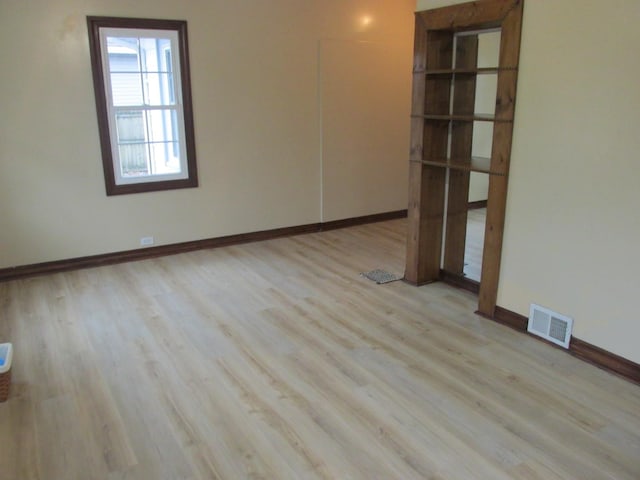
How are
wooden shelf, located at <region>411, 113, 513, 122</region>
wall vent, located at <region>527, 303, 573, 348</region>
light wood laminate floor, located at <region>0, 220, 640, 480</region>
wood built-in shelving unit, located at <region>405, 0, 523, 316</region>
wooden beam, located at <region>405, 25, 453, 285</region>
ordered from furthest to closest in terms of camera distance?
wooden beam, located at <region>405, 25, 453, 285</region> < wooden shelf, located at <region>411, 113, 513, 122</region> < wood built-in shelving unit, located at <region>405, 0, 523, 316</region> < wall vent, located at <region>527, 303, 573, 348</region> < light wood laminate floor, located at <region>0, 220, 640, 480</region>

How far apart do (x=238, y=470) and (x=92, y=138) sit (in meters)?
3.46

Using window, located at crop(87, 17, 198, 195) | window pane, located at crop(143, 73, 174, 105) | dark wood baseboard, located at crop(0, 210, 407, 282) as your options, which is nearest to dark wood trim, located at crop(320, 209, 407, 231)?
dark wood baseboard, located at crop(0, 210, 407, 282)

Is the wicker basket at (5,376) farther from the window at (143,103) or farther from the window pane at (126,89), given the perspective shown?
the window pane at (126,89)

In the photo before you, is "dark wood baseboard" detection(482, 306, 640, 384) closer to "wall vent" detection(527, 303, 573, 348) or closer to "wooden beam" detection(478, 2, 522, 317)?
"wall vent" detection(527, 303, 573, 348)

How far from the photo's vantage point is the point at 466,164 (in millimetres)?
3760

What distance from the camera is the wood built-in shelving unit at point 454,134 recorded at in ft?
10.9

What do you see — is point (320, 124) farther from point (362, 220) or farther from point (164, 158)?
point (164, 158)

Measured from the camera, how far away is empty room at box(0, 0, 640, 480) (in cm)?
245

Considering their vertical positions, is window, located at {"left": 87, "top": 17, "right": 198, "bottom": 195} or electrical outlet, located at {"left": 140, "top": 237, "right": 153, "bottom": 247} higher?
window, located at {"left": 87, "top": 17, "right": 198, "bottom": 195}

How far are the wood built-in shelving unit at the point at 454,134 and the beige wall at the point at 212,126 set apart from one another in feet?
6.16

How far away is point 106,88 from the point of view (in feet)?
Result: 14.8

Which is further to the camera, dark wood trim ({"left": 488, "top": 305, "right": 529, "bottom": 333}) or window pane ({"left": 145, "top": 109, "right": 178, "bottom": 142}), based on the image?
window pane ({"left": 145, "top": 109, "right": 178, "bottom": 142})

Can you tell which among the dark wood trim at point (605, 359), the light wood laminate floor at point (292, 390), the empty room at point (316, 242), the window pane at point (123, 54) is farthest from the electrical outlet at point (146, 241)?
the dark wood trim at point (605, 359)

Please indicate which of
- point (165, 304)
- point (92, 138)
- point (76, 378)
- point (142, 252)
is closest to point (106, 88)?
point (92, 138)
